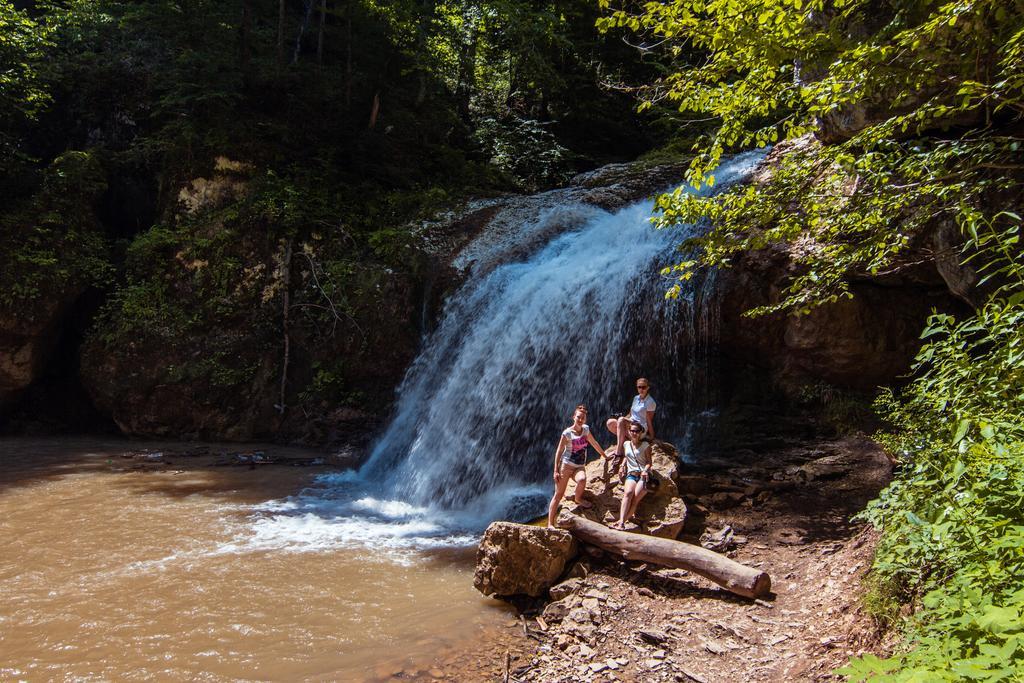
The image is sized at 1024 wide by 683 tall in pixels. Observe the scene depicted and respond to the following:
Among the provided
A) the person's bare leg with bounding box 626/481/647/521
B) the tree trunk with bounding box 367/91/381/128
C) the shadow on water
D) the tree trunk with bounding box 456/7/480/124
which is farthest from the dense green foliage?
the tree trunk with bounding box 456/7/480/124

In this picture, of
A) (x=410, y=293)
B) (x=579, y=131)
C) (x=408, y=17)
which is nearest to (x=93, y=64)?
(x=408, y=17)

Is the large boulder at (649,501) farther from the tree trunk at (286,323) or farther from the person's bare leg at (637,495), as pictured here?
the tree trunk at (286,323)

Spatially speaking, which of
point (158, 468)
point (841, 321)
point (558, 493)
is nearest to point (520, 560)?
point (558, 493)

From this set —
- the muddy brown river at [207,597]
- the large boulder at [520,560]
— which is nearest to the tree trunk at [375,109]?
the muddy brown river at [207,597]

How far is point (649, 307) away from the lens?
9.73 m

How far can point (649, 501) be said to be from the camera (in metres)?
6.40

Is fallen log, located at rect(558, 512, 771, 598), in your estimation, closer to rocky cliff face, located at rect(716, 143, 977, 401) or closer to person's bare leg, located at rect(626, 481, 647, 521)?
person's bare leg, located at rect(626, 481, 647, 521)

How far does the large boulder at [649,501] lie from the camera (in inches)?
240

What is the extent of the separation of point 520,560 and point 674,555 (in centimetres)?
140

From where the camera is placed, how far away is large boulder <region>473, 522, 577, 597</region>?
18.4ft

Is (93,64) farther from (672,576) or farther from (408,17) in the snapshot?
(672,576)

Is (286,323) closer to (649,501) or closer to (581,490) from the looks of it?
(581,490)

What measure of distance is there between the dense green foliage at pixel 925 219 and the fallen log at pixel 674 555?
1.09 metres

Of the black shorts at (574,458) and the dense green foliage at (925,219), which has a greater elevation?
the dense green foliage at (925,219)
